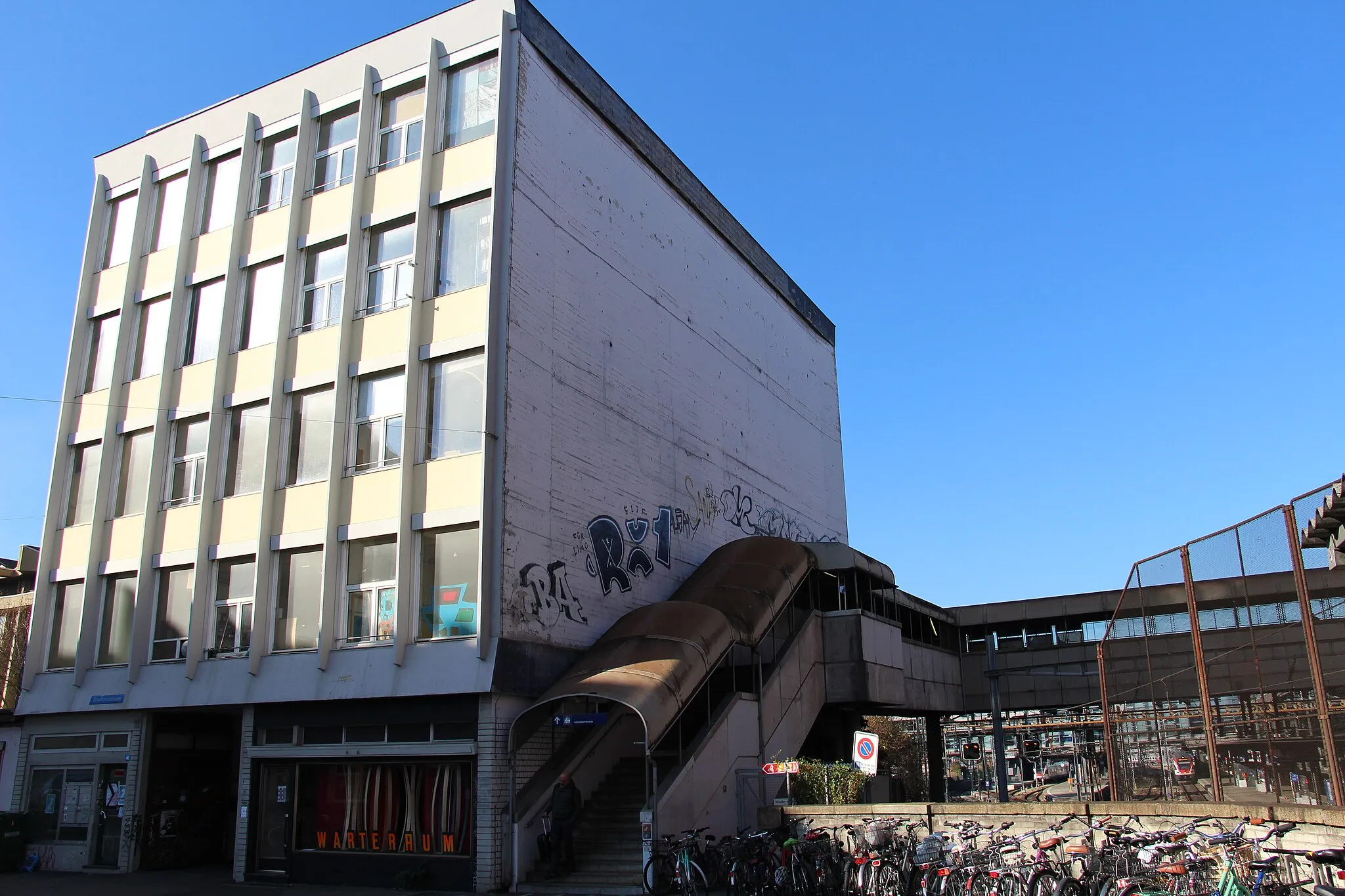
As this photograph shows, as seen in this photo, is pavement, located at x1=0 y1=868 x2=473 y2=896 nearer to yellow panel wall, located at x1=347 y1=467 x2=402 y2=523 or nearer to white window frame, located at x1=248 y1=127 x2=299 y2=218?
yellow panel wall, located at x1=347 y1=467 x2=402 y2=523

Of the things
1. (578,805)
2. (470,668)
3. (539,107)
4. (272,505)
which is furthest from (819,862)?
(539,107)

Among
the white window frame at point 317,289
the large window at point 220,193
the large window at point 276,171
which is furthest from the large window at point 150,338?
the white window frame at point 317,289

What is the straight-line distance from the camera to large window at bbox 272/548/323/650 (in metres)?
21.6

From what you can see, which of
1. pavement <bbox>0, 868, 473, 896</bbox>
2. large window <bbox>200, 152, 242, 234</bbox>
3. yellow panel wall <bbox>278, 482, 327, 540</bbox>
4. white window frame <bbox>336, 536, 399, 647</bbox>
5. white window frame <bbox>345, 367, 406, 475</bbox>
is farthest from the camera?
large window <bbox>200, 152, 242, 234</bbox>

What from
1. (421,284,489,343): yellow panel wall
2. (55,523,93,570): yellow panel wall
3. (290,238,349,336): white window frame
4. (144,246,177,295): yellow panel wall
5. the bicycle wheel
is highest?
(144,246,177,295): yellow panel wall

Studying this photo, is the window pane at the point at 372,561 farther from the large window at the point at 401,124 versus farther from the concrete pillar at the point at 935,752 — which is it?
the concrete pillar at the point at 935,752

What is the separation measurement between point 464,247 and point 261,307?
598cm

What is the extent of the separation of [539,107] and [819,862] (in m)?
17.0

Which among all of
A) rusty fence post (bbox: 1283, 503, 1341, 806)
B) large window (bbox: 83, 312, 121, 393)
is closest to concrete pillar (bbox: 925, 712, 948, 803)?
large window (bbox: 83, 312, 121, 393)

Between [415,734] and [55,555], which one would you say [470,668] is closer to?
[415,734]

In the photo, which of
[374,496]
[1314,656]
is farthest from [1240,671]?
[374,496]

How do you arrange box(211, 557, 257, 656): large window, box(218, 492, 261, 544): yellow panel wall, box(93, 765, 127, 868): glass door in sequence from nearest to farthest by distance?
box(211, 557, 257, 656): large window, box(218, 492, 261, 544): yellow panel wall, box(93, 765, 127, 868): glass door

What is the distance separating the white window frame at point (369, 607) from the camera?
67.5ft

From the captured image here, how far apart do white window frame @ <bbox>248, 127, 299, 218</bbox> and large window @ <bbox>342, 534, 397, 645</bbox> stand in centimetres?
923
